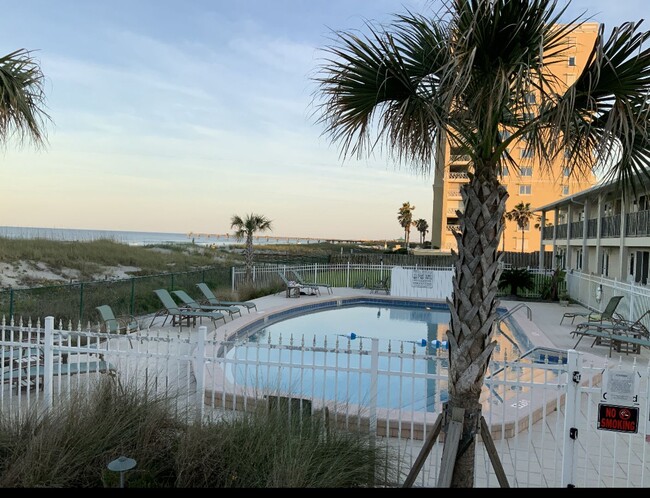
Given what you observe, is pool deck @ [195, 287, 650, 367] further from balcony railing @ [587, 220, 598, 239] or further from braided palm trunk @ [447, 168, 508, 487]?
balcony railing @ [587, 220, 598, 239]

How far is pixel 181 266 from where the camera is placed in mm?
30547

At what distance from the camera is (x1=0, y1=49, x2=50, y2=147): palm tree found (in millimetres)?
6002

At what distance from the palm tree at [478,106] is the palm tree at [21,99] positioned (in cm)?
432

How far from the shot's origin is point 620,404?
3.92 metres

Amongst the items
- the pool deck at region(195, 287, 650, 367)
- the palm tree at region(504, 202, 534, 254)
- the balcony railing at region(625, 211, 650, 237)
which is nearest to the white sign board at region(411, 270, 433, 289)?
the pool deck at region(195, 287, 650, 367)

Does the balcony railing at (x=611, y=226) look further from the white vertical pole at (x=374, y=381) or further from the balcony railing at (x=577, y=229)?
the white vertical pole at (x=374, y=381)

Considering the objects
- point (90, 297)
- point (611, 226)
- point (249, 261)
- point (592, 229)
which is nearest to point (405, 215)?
point (592, 229)

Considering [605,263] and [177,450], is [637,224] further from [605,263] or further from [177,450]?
[177,450]

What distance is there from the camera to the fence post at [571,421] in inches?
164

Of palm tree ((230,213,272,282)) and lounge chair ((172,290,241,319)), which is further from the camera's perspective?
palm tree ((230,213,272,282))

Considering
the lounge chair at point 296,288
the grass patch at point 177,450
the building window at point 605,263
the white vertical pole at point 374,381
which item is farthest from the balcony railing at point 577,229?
the grass patch at point 177,450

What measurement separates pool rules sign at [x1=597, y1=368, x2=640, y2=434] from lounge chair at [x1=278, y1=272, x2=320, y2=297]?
1523 centimetres
